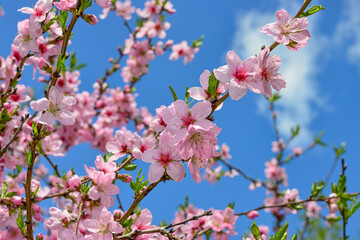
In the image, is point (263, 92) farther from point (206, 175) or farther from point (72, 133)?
point (72, 133)

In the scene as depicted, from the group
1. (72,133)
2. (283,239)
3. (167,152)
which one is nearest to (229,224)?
(283,239)

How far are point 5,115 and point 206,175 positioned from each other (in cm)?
412

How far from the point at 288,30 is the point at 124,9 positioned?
4717 millimetres

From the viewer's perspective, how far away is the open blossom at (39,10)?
6.86ft

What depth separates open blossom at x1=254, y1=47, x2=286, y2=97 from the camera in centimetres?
154

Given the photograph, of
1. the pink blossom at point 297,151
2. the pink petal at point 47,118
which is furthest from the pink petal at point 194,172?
the pink blossom at point 297,151

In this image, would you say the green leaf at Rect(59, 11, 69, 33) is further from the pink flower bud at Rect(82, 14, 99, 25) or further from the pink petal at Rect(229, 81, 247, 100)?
the pink petal at Rect(229, 81, 247, 100)

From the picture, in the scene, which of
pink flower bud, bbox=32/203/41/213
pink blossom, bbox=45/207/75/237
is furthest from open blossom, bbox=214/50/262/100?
pink flower bud, bbox=32/203/41/213

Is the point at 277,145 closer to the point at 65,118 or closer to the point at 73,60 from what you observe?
the point at 73,60

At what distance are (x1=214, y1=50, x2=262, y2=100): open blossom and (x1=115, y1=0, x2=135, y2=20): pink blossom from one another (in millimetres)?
4687

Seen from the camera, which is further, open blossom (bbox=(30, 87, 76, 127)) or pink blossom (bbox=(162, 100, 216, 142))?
open blossom (bbox=(30, 87, 76, 127))

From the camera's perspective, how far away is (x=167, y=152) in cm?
163

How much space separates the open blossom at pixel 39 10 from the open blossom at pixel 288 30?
1.40 meters

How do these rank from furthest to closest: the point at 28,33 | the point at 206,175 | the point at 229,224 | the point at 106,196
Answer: the point at 206,175, the point at 229,224, the point at 28,33, the point at 106,196
